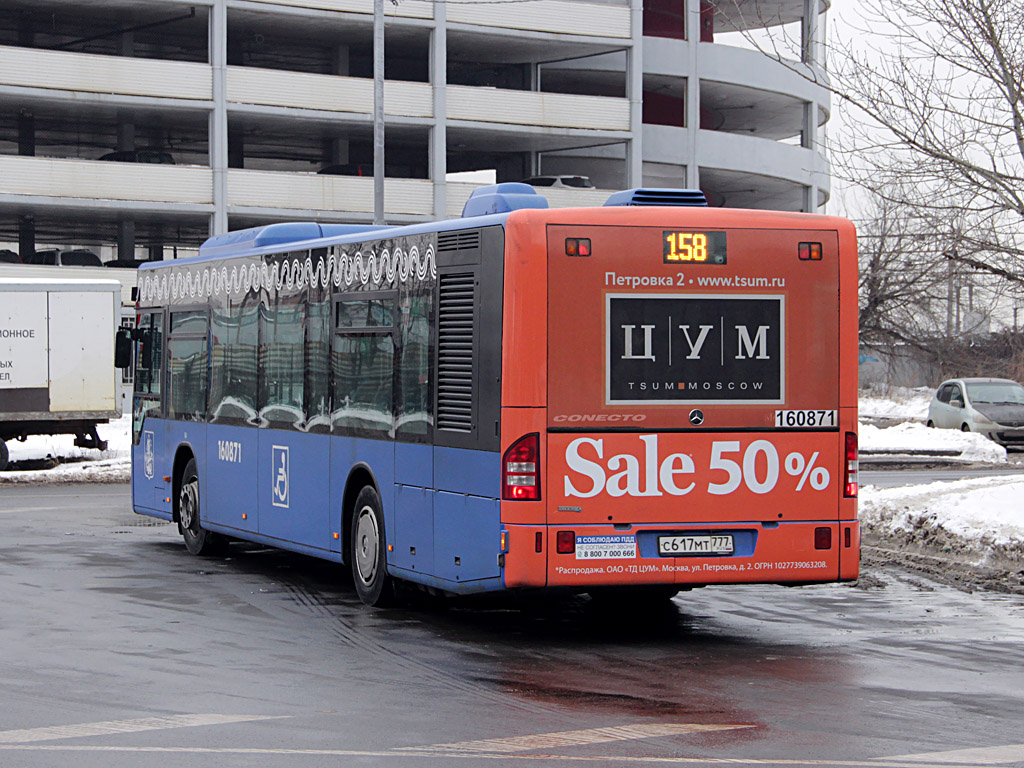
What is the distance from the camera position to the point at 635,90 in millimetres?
54062

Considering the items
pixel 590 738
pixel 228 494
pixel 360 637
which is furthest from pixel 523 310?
pixel 228 494

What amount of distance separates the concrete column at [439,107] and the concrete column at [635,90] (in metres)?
6.87

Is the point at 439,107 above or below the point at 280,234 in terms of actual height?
above

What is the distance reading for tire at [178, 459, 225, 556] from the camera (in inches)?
606

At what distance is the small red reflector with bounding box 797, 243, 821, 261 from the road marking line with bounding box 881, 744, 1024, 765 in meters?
4.17

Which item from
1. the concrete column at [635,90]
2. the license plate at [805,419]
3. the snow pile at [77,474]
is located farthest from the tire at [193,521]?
the concrete column at [635,90]

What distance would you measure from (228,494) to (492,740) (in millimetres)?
7956

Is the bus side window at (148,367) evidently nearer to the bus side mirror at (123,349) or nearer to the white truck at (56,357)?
the bus side mirror at (123,349)

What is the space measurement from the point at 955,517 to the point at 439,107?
37.4 metres

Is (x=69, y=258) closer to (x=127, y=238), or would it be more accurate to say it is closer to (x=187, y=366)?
(x=127, y=238)

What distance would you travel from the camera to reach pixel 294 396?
13.1 meters

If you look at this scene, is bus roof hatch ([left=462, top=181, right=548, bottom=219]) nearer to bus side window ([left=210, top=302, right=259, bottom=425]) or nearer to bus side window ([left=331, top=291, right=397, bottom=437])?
bus side window ([left=331, top=291, right=397, bottom=437])

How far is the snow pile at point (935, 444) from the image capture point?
104 ft

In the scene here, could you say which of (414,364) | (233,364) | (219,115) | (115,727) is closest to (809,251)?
(414,364)
